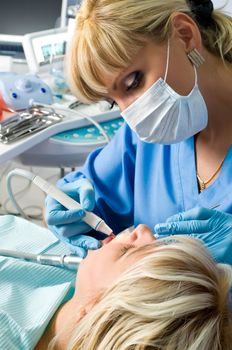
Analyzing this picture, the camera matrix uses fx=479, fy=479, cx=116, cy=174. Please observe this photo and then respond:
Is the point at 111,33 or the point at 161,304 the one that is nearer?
the point at 161,304

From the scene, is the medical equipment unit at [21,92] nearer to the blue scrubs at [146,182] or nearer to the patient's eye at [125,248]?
the blue scrubs at [146,182]

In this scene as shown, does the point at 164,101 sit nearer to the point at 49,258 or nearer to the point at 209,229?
the point at 209,229

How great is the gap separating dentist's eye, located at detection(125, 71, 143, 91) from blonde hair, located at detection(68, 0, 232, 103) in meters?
0.04

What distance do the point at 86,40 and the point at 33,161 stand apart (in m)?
0.81

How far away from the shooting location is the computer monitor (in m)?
2.38

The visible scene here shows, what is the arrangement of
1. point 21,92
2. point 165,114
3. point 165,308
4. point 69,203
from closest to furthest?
1. point 165,308
2. point 165,114
3. point 69,203
4. point 21,92

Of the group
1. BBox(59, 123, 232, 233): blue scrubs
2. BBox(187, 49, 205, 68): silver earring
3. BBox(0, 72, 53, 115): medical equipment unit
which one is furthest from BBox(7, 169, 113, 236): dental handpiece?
BBox(0, 72, 53, 115): medical equipment unit

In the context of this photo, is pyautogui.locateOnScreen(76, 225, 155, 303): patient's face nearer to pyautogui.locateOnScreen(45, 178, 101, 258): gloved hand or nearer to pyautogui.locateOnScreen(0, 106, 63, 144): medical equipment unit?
pyautogui.locateOnScreen(45, 178, 101, 258): gloved hand

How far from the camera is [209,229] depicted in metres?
1.03

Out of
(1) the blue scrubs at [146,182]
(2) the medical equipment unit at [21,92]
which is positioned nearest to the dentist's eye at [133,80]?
(1) the blue scrubs at [146,182]

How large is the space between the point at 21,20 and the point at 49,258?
1.60 m

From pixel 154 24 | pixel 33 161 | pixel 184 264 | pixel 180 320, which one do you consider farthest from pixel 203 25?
pixel 33 161

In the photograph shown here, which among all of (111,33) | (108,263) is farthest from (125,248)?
(111,33)

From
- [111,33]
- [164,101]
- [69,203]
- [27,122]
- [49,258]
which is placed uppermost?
[111,33]
